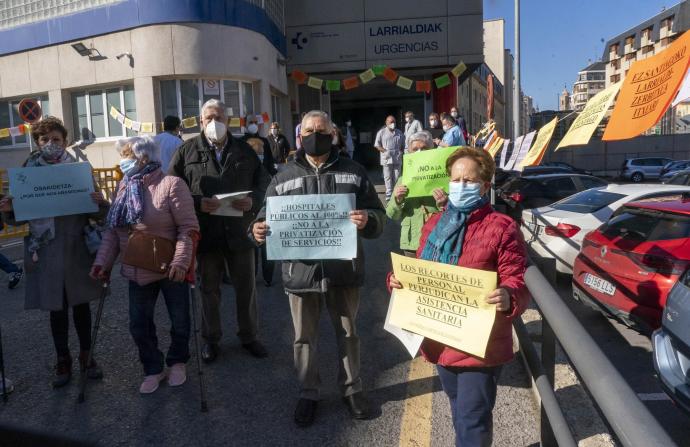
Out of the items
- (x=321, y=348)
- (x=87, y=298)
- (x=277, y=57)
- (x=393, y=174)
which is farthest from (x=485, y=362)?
(x=277, y=57)

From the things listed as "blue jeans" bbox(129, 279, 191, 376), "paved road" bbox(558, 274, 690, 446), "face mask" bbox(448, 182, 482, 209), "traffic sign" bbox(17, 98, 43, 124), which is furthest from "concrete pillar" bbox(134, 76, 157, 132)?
"face mask" bbox(448, 182, 482, 209)

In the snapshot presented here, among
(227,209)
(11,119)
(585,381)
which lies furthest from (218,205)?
(11,119)

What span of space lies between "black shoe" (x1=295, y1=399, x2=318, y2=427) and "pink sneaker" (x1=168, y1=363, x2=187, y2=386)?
1091 mm

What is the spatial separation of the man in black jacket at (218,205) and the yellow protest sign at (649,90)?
2.70 meters

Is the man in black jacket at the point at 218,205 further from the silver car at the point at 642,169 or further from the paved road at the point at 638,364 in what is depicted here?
the silver car at the point at 642,169

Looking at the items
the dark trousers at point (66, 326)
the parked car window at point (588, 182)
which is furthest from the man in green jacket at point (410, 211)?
the parked car window at point (588, 182)

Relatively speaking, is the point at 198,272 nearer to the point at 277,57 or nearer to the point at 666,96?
the point at 666,96

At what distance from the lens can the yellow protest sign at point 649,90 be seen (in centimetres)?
298

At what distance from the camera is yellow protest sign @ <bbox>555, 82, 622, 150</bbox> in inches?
159

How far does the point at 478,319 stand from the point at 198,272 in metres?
2.87

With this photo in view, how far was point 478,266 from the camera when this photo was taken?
265 cm

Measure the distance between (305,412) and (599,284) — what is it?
3.78 metres

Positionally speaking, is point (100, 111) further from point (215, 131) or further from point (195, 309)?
point (195, 309)

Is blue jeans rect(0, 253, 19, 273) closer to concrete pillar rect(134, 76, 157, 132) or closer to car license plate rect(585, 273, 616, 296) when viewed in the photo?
car license plate rect(585, 273, 616, 296)
